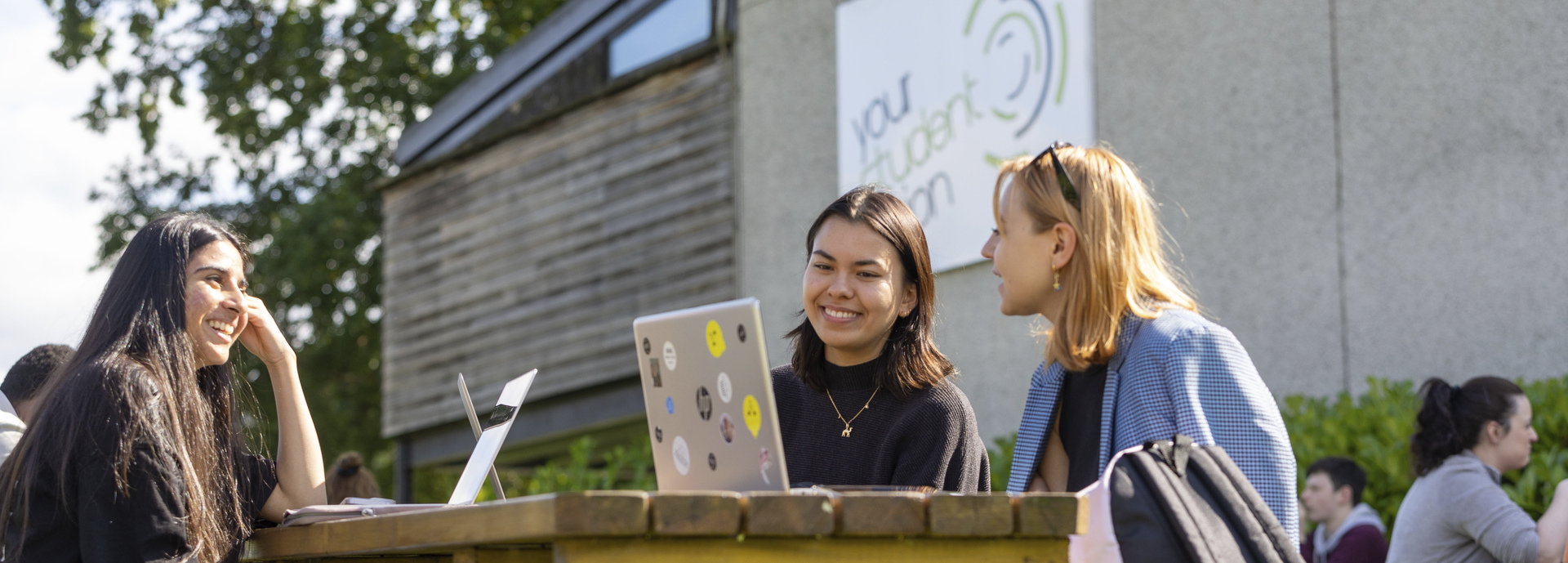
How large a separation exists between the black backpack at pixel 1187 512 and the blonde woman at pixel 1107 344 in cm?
17

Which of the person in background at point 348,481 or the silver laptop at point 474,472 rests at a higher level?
the silver laptop at point 474,472

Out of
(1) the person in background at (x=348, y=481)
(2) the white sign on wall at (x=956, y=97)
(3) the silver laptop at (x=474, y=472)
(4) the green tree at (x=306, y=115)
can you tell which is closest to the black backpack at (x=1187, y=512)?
(3) the silver laptop at (x=474, y=472)

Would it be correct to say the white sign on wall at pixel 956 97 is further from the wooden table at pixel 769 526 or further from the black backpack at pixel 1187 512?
the wooden table at pixel 769 526

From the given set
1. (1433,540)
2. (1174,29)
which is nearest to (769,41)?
(1174,29)

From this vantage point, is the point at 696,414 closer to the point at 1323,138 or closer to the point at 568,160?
the point at 1323,138

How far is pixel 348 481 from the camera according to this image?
5863mm

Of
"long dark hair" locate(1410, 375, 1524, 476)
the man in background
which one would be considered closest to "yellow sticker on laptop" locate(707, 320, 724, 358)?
the man in background

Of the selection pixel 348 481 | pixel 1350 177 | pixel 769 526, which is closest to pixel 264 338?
pixel 769 526

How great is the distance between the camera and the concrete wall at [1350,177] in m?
6.19

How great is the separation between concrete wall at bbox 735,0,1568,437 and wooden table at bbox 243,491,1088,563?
422cm

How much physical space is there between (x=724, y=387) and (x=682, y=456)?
176 mm

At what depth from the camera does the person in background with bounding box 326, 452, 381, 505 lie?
5805mm

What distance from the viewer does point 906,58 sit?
28.4ft

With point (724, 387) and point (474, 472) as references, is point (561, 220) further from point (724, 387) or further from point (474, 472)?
point (724, 387)
